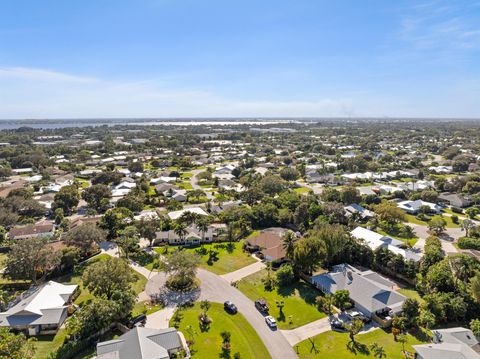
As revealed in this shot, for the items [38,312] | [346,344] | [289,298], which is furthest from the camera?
[289,298]

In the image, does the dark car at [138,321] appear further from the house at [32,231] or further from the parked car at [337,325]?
the house at [32,231]

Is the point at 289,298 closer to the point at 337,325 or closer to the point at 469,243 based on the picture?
the point at 337,325

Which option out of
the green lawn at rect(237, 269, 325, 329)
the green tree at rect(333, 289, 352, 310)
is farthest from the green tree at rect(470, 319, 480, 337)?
the green lawn at rect(237, 269, 325, 329)

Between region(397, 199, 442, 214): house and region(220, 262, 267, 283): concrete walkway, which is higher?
region(397, 199, 442, 214): house

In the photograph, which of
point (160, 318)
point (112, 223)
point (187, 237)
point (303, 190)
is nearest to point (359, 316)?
point (160, 318)

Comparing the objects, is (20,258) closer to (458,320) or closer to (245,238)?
(245,238)

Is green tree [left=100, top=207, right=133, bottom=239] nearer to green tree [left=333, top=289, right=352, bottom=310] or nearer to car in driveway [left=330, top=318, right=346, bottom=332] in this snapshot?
green tree [left=333, top=289, right=352, bottom=310]
